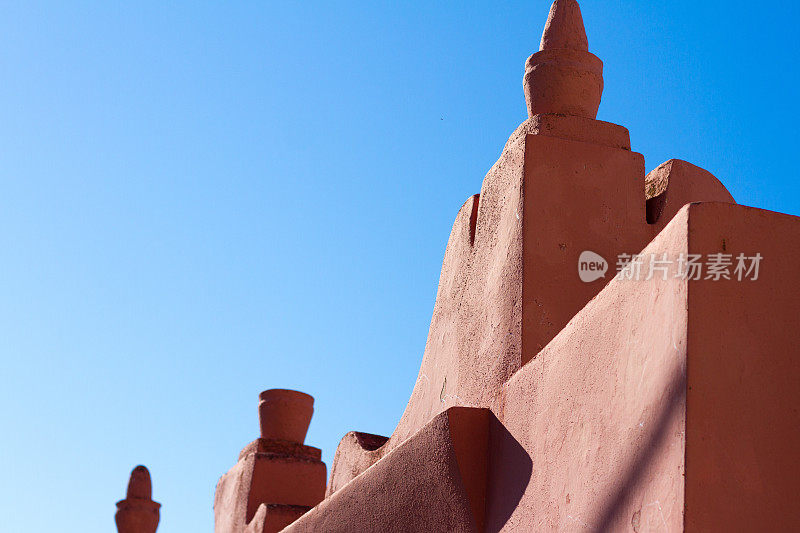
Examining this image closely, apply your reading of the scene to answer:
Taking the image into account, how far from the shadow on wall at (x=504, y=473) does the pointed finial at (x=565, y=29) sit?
203 cm

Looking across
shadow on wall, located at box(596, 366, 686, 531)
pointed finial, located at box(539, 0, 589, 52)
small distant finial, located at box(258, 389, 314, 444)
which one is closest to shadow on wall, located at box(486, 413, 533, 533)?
shadow on wall, located at box(596, 366, 686, 531)

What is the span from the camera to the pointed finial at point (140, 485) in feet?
33.2

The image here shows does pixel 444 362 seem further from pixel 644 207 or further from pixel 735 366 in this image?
pixel 735 366

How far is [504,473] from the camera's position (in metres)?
3.53

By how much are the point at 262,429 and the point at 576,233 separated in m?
4.07

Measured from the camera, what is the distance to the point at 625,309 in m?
2.85

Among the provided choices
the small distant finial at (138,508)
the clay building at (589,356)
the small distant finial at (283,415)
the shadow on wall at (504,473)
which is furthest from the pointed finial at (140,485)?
the shadow on wall at (504,473)

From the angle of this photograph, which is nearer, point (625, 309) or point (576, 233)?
point (625, 309)

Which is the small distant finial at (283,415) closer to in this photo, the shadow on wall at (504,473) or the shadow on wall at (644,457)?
the shadow on wall at (504,473)

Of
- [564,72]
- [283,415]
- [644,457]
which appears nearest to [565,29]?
[564,72]

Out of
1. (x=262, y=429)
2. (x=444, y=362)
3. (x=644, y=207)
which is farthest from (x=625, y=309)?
(x=262, y=429)

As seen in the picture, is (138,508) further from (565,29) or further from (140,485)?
(565,29)

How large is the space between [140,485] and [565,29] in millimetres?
7238

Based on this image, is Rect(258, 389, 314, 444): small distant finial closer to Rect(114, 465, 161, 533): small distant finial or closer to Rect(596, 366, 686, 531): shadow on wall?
Rect(114, 465, 161, 533): small distant finial
